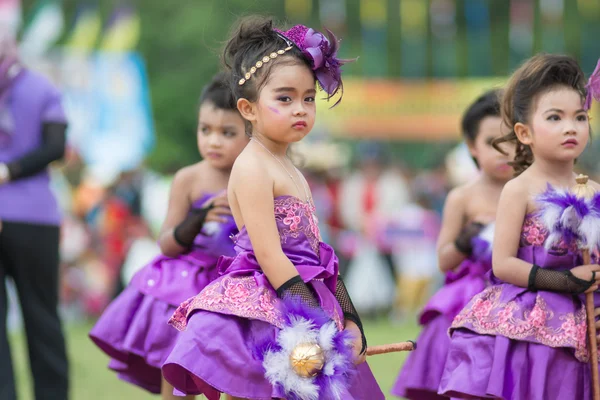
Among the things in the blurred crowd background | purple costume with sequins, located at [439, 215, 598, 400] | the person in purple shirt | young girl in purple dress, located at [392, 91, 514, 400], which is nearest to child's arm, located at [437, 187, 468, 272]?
young girl in purple dress, located at [392, 91, 514, 400]

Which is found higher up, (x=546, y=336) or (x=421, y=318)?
(x=546, y=336)

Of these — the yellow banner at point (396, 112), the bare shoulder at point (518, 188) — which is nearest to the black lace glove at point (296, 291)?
the bare shoulder at point (518, 188)

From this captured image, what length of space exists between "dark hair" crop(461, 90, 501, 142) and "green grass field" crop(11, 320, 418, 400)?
7.97ft

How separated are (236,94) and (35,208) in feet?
6.25

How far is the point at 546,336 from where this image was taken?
3959 mm

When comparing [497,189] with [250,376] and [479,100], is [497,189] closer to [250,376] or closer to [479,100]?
[479,100]

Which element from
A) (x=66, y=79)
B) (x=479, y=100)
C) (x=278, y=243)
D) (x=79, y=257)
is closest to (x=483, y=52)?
(x=66, y=79)

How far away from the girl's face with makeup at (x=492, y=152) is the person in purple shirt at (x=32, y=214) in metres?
2.08

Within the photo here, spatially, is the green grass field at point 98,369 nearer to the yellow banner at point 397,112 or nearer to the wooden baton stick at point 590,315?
the wooden baton stick at point 590,315

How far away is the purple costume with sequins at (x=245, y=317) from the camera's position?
3.55m

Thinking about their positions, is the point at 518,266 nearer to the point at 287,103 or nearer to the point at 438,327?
the point at 287,103

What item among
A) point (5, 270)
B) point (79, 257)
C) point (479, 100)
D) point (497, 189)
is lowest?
point (79, 257)

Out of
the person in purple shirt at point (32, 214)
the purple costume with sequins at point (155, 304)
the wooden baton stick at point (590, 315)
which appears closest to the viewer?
the wooden baton stick at point (590, 315)

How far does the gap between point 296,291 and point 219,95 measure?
151 centimetres
